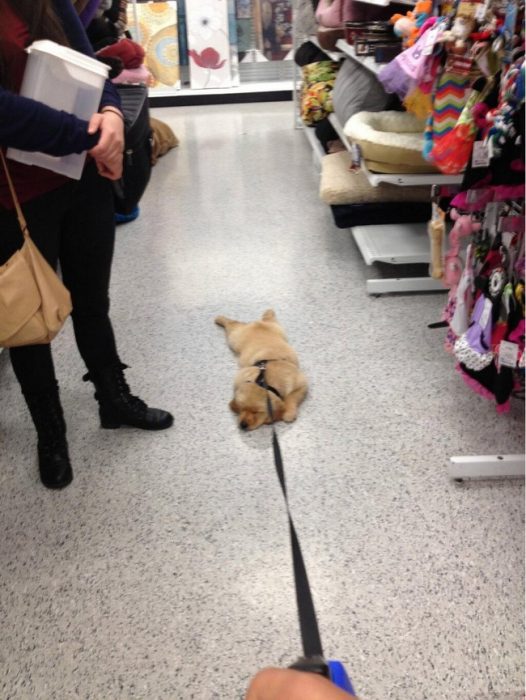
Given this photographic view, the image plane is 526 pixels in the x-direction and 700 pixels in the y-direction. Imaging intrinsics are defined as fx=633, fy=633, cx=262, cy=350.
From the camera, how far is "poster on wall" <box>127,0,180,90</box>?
6344mm

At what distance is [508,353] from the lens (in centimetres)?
145

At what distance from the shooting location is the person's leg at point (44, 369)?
1383 millimetres

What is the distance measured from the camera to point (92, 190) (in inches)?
58.2

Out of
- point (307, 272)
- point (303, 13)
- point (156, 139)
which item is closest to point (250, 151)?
point (156, 139)

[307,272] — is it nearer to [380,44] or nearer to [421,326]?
[421,326]

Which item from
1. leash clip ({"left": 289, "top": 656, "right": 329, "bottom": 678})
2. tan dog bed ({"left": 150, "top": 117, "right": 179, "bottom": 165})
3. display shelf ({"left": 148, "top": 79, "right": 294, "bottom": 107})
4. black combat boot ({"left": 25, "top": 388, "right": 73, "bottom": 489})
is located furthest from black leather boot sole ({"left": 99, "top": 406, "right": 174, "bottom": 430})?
display shelf ({"left": 148, "top": 79, "right": 294, "bottom": 107})

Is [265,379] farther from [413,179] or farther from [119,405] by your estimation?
[413,179]

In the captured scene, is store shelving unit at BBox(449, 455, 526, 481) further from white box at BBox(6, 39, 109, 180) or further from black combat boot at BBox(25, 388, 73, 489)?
white box at BBox(6, 39, 109, 180)

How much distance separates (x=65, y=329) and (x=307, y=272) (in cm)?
108

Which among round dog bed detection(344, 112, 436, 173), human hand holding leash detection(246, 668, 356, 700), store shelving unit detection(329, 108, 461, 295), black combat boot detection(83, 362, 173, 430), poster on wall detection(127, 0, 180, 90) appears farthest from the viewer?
poster on wall detection(127, 0, 180, 90)

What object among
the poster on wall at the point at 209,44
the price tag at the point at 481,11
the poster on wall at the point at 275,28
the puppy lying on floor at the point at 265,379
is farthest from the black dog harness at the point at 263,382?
the poster on wall at the point at 275,28

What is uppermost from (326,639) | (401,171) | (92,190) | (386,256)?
(92,190)

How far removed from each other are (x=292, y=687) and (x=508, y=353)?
115cm

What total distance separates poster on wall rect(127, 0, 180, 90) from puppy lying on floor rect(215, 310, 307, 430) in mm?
5051
